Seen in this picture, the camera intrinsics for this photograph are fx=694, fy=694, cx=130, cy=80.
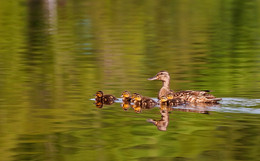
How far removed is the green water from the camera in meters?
9.16

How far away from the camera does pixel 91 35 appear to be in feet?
84.2

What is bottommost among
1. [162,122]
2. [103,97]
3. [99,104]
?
[162,122]

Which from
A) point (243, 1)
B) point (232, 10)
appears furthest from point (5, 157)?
point (243, 1)

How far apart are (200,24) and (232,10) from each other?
6.97m

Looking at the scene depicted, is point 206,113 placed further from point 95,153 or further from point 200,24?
point 200,24

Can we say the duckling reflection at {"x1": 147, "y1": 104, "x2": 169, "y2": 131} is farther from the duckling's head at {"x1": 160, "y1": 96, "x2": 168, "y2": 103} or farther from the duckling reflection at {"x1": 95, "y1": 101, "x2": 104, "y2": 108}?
the duckling reflection at {"x1": 95, "y1": 101, "x2": 104, "y2": 108}

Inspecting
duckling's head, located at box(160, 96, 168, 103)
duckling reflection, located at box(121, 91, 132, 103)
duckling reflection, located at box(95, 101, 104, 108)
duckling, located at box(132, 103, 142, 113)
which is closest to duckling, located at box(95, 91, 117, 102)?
duckling reflection, located at box(95, 101, 104, 108)

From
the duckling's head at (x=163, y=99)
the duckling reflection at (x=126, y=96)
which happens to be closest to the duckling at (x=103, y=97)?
the duckling reflection at (x=126, y=96)

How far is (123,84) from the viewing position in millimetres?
14062

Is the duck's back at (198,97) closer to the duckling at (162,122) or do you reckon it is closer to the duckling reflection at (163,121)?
the duckling reflection at (163,121)

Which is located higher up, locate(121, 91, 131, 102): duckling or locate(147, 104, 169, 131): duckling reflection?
locate(121, 91, 131, 102): duckling

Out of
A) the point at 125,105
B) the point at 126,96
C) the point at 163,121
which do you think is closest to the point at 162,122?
the point at 163,121

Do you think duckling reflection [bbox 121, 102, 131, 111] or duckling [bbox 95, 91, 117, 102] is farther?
duckling [bbox 95, 91, 117, 102]

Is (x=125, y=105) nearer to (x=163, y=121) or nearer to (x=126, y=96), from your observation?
(x=126, y=96)
